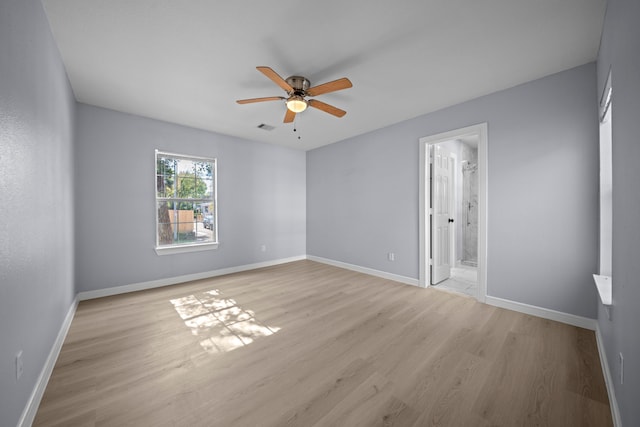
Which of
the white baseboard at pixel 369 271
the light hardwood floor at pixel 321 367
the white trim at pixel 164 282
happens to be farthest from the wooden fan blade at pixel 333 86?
the white trim at pixel 164 282

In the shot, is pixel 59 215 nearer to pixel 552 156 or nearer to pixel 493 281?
pixel 493 281

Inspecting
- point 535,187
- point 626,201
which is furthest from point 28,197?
point 535,187

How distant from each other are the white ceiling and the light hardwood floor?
2670 mm

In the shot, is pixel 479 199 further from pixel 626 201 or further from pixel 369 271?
pixel 369 271

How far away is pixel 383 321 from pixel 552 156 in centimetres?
255

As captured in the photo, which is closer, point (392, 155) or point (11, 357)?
point (11, 357)

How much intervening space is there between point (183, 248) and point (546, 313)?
5030mm

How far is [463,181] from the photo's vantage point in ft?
18.5

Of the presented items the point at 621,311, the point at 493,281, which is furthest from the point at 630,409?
the point at 493,281

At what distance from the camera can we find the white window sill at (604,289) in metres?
1.60

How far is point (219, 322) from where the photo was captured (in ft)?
8.49

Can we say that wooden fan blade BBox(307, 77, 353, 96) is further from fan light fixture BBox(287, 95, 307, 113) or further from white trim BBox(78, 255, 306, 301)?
white trim BBox(78, 255, 306, 301)

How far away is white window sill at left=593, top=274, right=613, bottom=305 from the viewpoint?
1600mm

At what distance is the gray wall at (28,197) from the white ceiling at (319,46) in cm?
43
